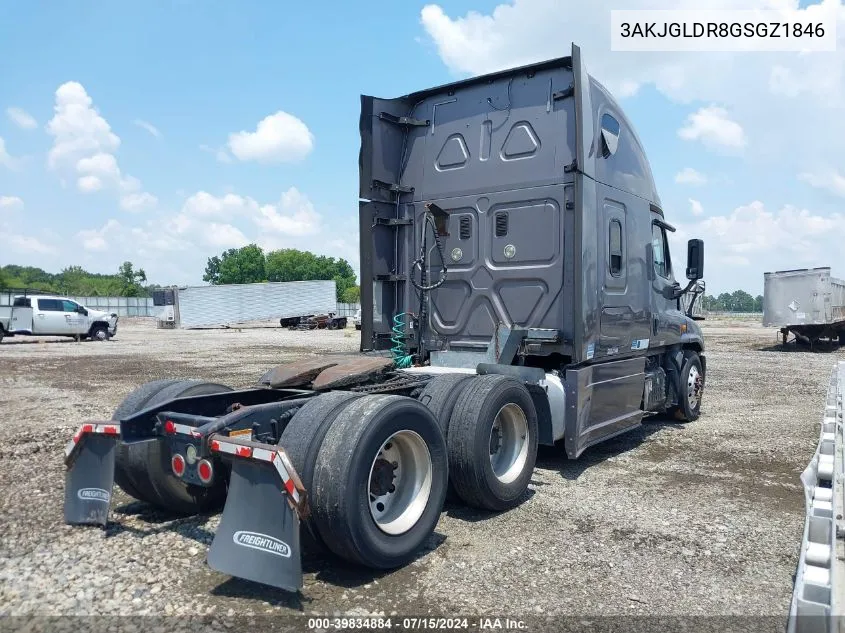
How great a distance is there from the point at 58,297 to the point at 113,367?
42.0 ft

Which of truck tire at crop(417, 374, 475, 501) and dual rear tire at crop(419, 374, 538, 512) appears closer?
dual rear tire at crop(419, 374, 538, 512)

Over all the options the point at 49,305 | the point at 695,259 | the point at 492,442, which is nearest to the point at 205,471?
the point at 492,442

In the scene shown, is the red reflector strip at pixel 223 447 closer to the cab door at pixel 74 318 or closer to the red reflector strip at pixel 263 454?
the red reflector strip at pixel 263 454

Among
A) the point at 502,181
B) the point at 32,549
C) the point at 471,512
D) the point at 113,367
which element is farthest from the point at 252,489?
the point at 113,367

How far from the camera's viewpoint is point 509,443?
5.37m

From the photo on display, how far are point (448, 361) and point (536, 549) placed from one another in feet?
8.89

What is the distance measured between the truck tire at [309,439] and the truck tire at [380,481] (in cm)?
4

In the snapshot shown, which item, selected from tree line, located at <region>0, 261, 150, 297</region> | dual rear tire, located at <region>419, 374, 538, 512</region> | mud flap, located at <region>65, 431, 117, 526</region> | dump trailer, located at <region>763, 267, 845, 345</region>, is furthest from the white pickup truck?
tree line, located at <region>0, 261, 150, 297</region>

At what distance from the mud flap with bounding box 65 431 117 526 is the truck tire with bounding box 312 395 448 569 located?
5.13 ft

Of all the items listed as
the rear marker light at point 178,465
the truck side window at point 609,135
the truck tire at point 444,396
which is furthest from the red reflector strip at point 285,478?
the truck side window at point 609,135

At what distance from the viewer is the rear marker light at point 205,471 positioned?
379 cm

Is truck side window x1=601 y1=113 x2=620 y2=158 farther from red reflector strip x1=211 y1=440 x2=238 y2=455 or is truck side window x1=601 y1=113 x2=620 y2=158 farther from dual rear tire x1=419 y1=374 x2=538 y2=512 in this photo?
red reflector strip x1=211 y1=440 x2=238 y2=455

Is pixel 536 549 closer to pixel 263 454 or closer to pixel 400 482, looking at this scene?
pixel 400 482

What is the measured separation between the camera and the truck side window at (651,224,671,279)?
25.6 feet
